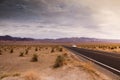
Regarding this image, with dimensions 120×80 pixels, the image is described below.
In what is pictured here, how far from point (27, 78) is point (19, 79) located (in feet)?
Answer: 1.51

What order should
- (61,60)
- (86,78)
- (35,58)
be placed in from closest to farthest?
(86,78)
(61,60)
(35,58)

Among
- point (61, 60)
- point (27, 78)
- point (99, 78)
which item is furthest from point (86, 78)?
point (61, 60)

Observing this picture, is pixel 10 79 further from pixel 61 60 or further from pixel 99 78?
pixel 61 60

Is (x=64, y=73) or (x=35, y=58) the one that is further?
(x=35, y=58)

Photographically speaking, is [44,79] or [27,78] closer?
[27,78]

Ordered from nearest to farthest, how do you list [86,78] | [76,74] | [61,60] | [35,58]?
[86,78]
[76,74]
[61,60]
[35,58]

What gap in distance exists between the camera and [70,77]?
12664 mm

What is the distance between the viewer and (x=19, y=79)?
11.3 m

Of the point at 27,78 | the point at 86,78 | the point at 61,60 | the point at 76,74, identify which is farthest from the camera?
the point at 61,60

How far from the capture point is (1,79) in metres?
11.7

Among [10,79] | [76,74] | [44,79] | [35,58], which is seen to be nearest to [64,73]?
[76,74]

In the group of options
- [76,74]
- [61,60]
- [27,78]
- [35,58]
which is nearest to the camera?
[27,78]

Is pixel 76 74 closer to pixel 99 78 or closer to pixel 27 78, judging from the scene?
pixel 99 78

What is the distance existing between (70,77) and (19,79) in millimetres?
3050
